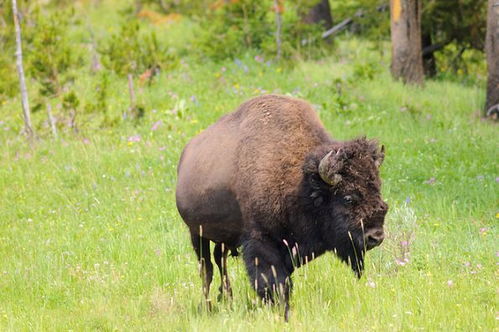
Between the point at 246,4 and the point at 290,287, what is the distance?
13557 millimetres

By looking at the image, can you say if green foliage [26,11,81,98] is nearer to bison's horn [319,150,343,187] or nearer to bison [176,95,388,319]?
bison [176,95,388,319]

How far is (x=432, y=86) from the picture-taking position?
658 inches

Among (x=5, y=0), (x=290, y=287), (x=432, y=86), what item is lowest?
(x=432, y=86)

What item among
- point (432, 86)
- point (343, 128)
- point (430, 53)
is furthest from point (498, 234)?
point (430, 53)

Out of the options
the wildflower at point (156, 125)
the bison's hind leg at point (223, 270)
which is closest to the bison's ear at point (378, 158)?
the bison's hind leg at point (223, 270)

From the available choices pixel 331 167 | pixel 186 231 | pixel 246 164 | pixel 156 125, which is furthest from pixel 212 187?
pixel 156 125

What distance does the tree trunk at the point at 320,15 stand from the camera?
68.6 ft

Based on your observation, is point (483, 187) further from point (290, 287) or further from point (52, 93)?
point (52, 93)

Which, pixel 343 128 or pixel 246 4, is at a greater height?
pixel 246 4

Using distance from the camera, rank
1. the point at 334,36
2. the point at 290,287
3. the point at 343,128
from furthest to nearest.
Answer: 1. the point at 334,36
2. the point at 343,128
3. the point at 290,287

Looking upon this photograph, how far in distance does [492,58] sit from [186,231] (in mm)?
6931

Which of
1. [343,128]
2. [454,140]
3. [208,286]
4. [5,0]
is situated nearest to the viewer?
[208,286]

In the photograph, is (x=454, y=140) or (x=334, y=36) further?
(x=334, y=36)

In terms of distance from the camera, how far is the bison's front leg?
6.42 meters
